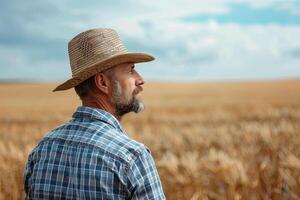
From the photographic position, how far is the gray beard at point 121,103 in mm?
2014

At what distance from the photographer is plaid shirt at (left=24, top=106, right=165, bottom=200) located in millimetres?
1848

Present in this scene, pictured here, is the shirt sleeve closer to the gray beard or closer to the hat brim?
the gray beard

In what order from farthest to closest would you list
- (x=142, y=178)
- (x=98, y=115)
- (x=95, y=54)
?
(x=95, y=54) < (x=98, y=115) < (x=142, y=178)

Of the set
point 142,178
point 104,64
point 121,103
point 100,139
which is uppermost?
point 104,64

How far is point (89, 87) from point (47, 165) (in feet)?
0.95

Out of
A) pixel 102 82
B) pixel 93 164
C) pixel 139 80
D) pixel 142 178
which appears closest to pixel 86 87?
pixel 102 82

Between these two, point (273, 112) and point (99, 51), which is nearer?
point (99, 51)

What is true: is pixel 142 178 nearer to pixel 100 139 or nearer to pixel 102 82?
pixel 100 139

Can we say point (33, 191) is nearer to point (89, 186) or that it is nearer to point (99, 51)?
point (89, 186)

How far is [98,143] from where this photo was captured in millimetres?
1902

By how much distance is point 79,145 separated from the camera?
194cm

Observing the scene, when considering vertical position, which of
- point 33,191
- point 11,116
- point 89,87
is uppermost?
point 89,87

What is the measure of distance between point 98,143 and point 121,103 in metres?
0.19

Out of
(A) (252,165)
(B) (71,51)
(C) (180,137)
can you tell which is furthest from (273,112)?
(B) (71,51)
